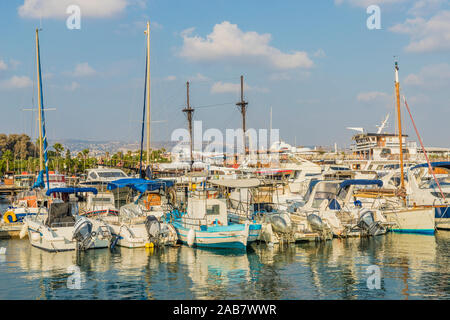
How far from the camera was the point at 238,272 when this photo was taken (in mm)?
21672

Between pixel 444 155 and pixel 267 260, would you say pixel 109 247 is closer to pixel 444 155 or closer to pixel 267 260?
pixel 267 260

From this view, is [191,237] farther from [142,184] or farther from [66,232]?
[142,184]

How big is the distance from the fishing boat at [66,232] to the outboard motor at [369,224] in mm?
16709

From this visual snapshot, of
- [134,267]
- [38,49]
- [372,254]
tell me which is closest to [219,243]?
[134,267]

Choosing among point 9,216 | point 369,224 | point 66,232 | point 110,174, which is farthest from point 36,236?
point 369,224

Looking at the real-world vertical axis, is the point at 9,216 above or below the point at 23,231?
above

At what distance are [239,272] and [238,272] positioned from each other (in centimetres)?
5

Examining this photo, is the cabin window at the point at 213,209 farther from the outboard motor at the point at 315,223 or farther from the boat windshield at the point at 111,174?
the boat windshield at the point at 111,174

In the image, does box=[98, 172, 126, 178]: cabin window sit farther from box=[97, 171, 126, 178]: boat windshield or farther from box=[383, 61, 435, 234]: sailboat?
box=[383, 61, 435, 234]: sailboat
